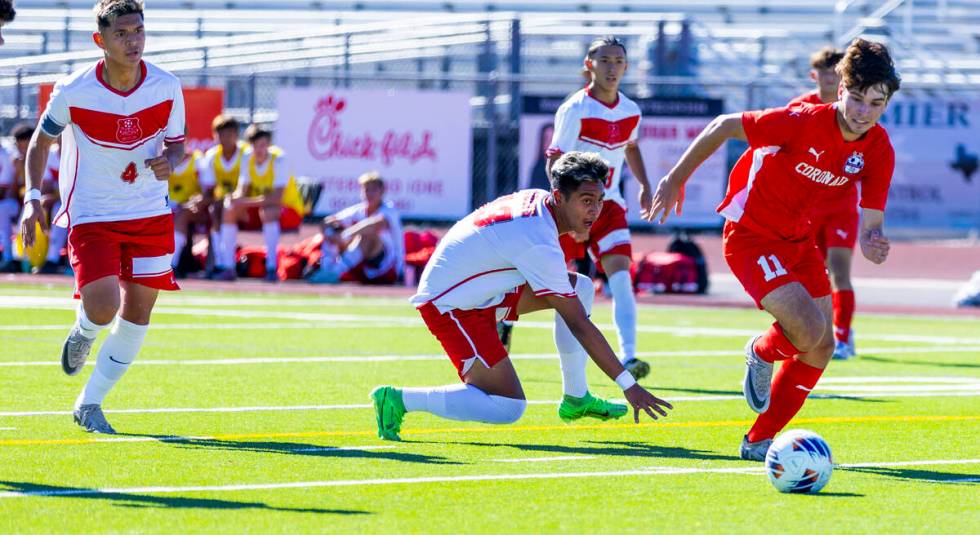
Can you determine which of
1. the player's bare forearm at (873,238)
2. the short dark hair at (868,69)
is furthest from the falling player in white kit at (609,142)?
the short dark hair at (868,69)

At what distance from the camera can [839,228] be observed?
471 inches

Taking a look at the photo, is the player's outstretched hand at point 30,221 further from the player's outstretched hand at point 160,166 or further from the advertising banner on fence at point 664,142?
the advertising banner on fence at point 664,142

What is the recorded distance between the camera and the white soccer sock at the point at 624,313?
10.3 m

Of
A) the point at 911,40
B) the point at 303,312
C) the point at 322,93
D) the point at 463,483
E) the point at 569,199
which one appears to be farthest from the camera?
the point at 911,40

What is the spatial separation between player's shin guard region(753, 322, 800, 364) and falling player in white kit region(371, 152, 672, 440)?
874 mm

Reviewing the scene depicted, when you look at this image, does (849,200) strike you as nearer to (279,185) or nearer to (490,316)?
(490,316)

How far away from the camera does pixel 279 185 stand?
19.3m

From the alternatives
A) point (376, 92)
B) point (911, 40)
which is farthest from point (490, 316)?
point (911, 40)

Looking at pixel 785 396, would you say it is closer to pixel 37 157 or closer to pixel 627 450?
pixel 627 450

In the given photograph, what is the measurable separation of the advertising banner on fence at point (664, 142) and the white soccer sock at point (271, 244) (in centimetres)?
427

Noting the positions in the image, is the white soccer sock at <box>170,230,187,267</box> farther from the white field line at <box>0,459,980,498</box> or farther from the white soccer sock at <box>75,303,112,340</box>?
the white field line at <box>0,459,980,498</box>

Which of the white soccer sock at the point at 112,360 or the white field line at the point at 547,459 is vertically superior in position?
the white soccer sock at the point at 112,360

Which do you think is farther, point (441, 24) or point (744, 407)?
point (441, 24)

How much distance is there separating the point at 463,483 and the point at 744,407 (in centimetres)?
324
